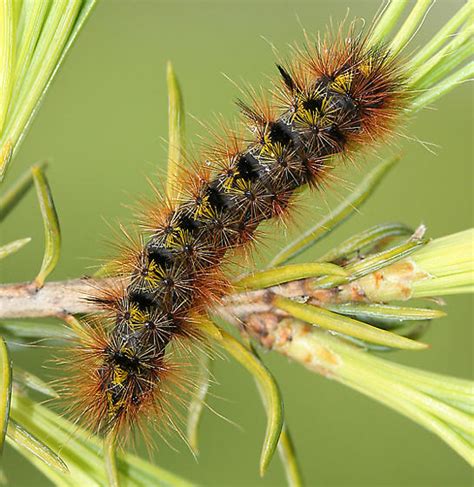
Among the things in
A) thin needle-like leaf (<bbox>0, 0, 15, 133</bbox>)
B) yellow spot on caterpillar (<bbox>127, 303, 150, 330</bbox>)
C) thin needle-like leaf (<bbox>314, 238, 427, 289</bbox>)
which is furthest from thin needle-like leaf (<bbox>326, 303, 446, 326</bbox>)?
thin needle-like leaf (<bbox>0, 0, 15, 133</bbox>)

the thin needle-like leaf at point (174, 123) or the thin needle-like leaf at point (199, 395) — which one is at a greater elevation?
the thin needle-like leaf at point (174, 123)

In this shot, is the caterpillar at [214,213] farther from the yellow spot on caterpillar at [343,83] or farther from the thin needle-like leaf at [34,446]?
Result: the thin needle-like leaf at [34,446]

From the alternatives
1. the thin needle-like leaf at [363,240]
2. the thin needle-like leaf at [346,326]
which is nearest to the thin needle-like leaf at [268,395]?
the thin needle-like leaf at [346,326]

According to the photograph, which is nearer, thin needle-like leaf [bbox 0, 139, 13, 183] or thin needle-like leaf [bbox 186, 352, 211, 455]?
thin needle-like leaf [bbox 0, 139, 13, 183]

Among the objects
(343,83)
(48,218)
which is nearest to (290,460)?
(48,218)

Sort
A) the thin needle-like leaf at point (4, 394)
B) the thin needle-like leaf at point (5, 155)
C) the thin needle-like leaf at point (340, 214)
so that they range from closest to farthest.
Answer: the thin needle-like leaf at point (4, 394)
the thin needle-like leaf at point (5, 155)
the thin needle-like leaf at point (340, 214)

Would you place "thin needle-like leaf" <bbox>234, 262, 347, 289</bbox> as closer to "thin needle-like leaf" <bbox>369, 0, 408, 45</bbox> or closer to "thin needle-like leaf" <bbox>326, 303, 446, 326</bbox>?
"thin needle-like leaf" <bbox>326, 303, 446, 326</bbox>

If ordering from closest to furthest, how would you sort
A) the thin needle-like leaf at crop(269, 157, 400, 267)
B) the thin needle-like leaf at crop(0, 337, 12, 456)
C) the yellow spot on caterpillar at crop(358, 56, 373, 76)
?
the thin needle-like leaf at crop(0, 337, 12, 456) → the thin needle-like leaf at crop(269, 157, 400, 267) → the yellow spot on caterpillar at crop(358, 56, 373, 76)
